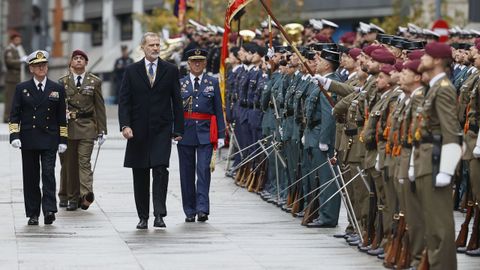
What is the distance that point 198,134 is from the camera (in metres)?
18.9

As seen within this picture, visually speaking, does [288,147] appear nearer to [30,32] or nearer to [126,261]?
[126,261]

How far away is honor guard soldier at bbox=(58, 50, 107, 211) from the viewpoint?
20172 mm

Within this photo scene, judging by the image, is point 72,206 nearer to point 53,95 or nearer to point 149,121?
point 53,95

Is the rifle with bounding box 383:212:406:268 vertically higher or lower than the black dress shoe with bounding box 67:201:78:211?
higher

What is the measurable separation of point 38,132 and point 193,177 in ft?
6.80

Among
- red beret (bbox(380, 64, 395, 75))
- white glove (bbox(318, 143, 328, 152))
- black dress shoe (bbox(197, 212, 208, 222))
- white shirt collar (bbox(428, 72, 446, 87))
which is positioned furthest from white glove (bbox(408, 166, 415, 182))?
black dress shoe (bbox(197, 212, 208, 222))

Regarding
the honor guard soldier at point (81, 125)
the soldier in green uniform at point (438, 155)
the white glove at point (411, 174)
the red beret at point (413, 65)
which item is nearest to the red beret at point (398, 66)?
the red beret at point (413, 65)

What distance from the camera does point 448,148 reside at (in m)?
12.8

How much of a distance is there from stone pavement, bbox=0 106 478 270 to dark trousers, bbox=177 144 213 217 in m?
0.22

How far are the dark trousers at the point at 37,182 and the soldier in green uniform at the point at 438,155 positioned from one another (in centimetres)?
612

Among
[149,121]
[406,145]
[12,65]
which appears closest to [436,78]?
[406,145]

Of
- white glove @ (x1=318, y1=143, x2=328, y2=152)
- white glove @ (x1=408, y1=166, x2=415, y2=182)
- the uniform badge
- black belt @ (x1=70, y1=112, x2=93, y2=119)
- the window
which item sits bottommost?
white glove @ (x1=318, y1=143, x2=328, y2=152)

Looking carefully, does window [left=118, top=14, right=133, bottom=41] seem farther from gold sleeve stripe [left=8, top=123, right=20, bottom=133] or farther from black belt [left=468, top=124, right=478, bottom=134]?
black belt [left=468, top=124, right=478, bottom=134]

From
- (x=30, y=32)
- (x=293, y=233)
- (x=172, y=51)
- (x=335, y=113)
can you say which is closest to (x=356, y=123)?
(x=335, y=113)
